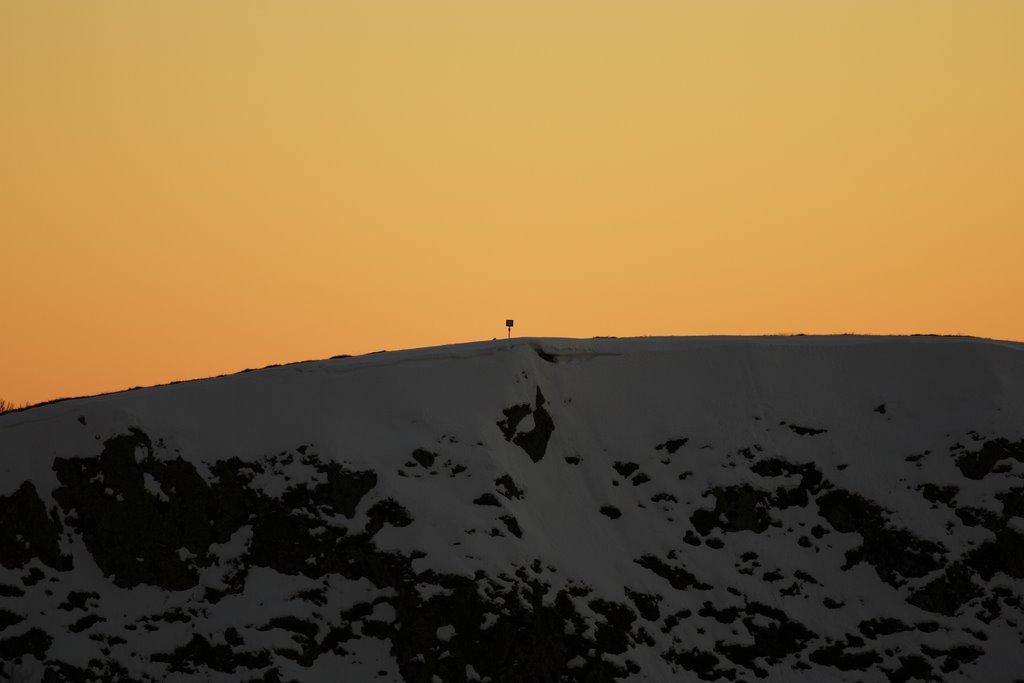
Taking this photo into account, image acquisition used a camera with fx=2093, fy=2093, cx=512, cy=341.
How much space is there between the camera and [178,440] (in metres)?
57.6

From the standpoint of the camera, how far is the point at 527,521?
2227 inches

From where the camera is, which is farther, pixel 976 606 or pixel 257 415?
pixel 257 415

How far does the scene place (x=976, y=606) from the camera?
55.3 metres

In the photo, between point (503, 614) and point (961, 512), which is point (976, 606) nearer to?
point (961, 512)

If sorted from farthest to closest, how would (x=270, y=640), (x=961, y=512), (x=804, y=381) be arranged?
(x=804, y=381), (x=961, y=512), (x=270, y=640)

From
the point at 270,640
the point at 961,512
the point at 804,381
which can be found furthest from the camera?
the point at 804,381

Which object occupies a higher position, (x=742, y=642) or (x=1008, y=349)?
(x=1008, y=349)

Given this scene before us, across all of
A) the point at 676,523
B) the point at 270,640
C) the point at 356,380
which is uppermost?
the point at 356,380

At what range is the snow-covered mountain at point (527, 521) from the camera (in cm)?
5350

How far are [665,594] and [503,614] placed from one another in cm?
471

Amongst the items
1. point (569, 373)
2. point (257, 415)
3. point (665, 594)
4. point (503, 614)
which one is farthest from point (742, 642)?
point (257, 415)

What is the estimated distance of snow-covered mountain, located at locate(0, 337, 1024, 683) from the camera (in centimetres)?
5350

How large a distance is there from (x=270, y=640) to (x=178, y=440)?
726 centimetres

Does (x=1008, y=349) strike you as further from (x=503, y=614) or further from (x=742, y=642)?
(x=503, y=614)
